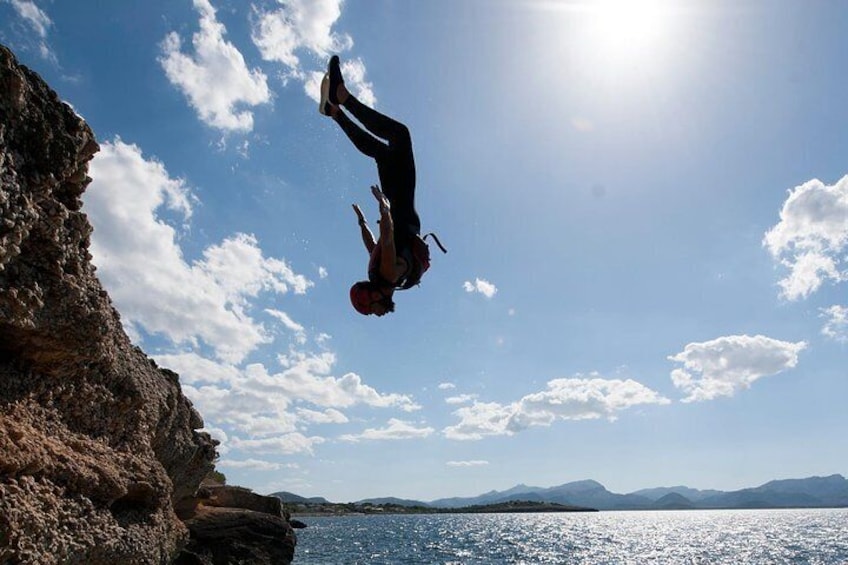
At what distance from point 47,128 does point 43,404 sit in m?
3.61

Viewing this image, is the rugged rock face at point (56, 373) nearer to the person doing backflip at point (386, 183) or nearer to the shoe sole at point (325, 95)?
the shoe sole at point (325, 95)

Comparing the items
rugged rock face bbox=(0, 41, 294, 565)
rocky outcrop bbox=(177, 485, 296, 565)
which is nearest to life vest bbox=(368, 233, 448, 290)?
rugged rock face bbox=(0, 41, 294, 565)

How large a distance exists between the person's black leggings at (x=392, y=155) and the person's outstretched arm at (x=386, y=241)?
0.40m

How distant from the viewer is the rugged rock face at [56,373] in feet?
19.3

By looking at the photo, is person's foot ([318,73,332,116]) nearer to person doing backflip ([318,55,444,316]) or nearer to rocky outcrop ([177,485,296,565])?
person doing backflip ([318,55,444,316])

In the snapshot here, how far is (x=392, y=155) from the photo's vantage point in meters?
6.73

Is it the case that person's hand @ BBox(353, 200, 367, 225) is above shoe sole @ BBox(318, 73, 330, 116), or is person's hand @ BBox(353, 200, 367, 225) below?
below

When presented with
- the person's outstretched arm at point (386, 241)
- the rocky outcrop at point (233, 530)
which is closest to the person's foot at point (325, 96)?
the person's outstretched arm at point (386, 241)

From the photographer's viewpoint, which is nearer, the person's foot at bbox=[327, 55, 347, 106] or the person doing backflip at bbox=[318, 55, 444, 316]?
the person doing backflip at bbox=[318, 55, 444, 316]

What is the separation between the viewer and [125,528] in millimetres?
8273

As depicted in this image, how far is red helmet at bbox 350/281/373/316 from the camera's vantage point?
6453 mm

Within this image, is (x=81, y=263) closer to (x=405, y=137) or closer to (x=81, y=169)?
(x=81, y=169)

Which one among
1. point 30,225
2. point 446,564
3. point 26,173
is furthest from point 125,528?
point 446,564

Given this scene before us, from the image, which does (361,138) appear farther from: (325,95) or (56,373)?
(56,373)
